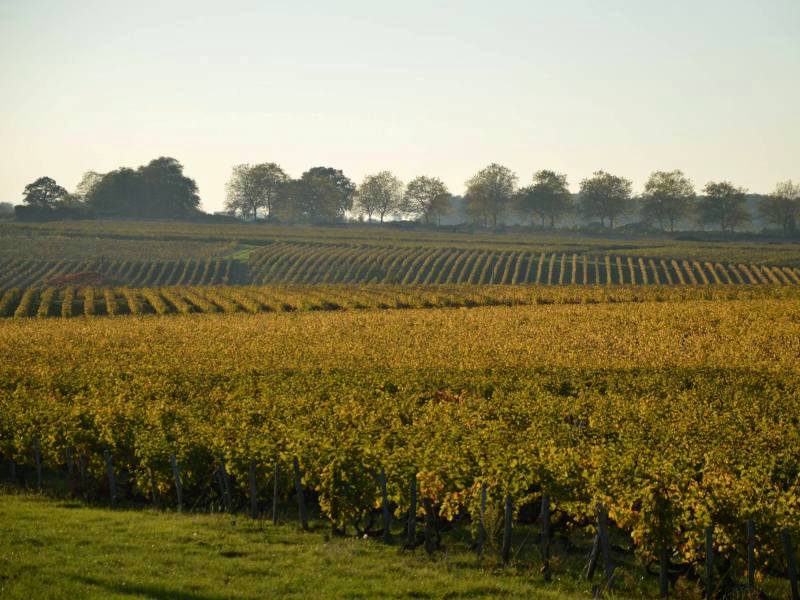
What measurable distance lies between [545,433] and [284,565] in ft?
29.0

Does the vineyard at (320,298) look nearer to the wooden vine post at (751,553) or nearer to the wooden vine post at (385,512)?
the wooden vine post at (385,512)

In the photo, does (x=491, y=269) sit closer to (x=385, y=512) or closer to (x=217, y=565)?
(x=385, y=512)

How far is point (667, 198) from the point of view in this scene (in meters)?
158

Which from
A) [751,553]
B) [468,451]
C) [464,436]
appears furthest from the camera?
[464,436]

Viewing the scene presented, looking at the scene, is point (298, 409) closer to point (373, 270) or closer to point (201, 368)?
point (201, 368)

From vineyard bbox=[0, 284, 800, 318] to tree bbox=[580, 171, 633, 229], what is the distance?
90.8 metres

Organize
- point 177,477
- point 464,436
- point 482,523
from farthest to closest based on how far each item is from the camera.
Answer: point 464,436 → point 177,477 → point 482,523

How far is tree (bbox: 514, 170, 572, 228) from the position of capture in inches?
6511

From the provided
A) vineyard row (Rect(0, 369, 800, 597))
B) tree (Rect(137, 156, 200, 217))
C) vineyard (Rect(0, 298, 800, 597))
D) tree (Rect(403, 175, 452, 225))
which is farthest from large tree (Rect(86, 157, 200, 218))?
vineyard row (Rect(0, 369, 800, 597))

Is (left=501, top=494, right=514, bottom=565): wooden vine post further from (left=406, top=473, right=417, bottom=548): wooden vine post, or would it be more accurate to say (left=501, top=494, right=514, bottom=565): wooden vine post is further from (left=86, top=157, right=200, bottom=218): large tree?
(left=86, top=157, right=200, bottom=218): large tree

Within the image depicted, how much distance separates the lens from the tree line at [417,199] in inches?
6166

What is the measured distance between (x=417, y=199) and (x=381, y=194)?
9688 millimetres

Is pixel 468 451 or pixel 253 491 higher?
pixel 468 451

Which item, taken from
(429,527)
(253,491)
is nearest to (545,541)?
(429,527)
